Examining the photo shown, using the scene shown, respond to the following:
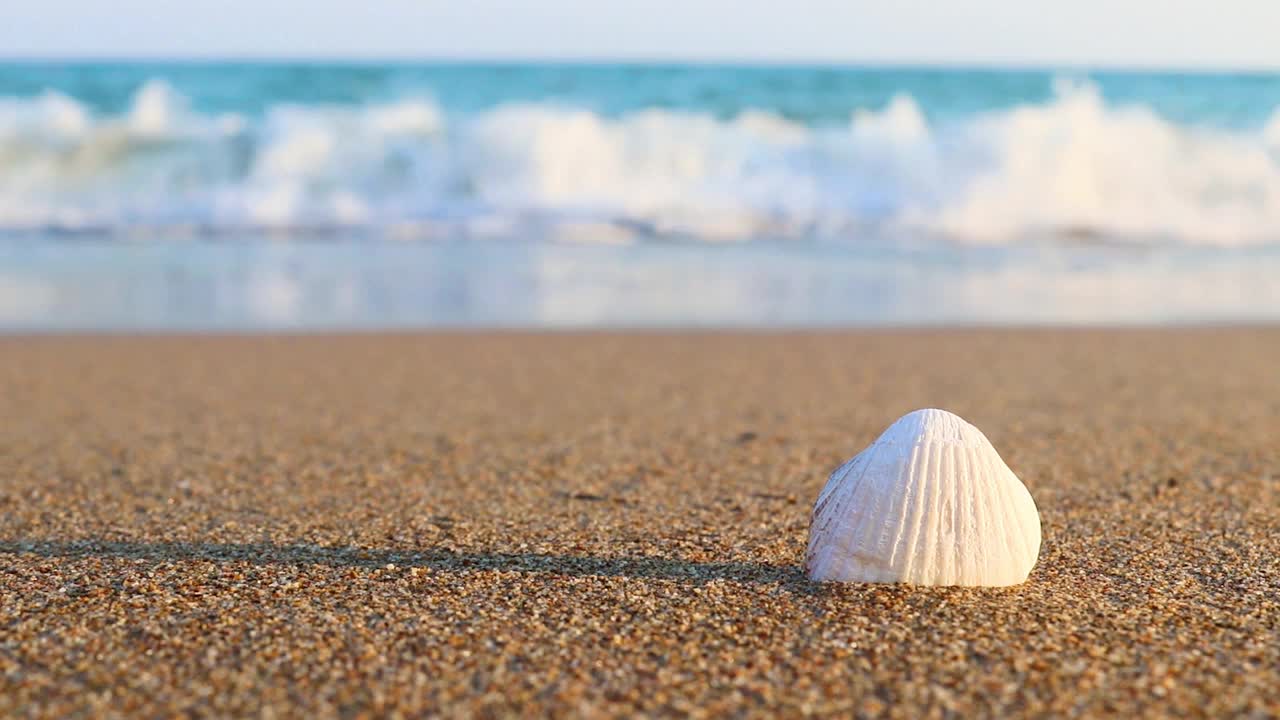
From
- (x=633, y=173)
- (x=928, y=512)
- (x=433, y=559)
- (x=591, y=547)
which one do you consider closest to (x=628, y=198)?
(x=633, y=173)

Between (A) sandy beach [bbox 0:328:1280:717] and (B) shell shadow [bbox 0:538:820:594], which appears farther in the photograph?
(B) shell shadow [bbox 0:538:820:594]

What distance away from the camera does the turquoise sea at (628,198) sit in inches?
336

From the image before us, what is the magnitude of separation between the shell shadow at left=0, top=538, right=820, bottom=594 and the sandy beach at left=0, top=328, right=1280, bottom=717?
0.04ft

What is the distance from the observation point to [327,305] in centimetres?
821

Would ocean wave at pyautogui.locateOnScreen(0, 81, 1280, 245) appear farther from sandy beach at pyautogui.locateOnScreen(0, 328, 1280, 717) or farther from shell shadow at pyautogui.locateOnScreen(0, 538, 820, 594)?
shell shadow at pyautogui.locateOnScreen(0, 538, 820, 594)

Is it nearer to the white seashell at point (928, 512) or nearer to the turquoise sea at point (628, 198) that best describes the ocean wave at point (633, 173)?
the turquoise sea at point (628, 198)

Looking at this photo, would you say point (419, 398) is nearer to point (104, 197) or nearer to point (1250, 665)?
point (1250, 665)

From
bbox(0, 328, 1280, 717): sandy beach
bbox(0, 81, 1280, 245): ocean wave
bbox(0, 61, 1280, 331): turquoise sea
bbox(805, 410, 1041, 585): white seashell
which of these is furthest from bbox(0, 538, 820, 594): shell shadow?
bbox(0, 81, 1280, 245): ocean wave

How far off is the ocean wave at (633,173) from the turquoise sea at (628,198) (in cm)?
5

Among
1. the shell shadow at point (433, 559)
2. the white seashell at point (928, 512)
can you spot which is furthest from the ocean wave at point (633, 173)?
the white seashell at point (928, 512)

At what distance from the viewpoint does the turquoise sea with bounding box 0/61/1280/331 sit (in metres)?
8.52

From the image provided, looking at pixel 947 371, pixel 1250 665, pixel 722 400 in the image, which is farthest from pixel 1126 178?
pixel 1250 665

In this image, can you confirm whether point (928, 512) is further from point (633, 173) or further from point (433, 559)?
point (633, 173)

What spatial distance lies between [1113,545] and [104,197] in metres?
12.9
